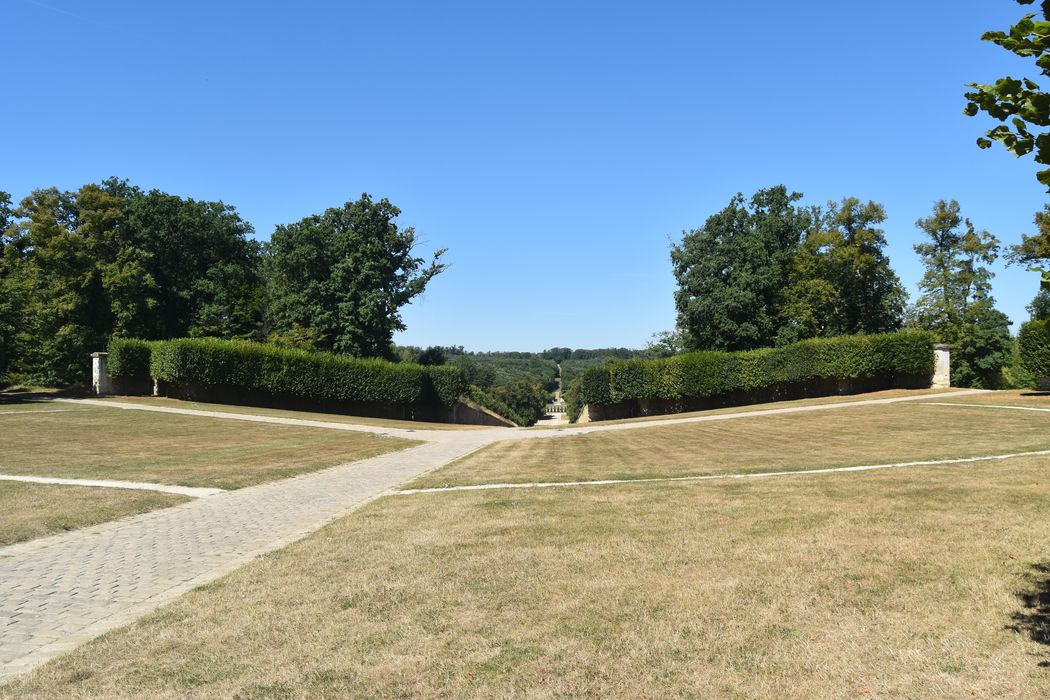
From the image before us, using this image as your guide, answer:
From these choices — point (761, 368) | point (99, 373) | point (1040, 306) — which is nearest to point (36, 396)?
point (99, 373)

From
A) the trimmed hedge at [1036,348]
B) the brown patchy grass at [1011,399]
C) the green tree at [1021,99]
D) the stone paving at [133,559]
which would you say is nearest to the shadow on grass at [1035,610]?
the green tree at [1021,99]

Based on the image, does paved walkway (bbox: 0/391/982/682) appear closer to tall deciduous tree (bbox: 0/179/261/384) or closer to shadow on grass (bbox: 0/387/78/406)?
shadow on grass (bbox: 0/387/78/406)

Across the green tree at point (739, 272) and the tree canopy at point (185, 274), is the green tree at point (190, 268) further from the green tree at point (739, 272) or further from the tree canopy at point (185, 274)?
the green tree at point (739, 272)

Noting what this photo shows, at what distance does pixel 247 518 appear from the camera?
967 centimetres

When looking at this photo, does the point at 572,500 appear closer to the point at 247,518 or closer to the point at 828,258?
the point at 247,518

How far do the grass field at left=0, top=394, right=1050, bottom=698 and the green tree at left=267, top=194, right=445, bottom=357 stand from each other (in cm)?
4107

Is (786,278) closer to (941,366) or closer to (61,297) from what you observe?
(941,366)

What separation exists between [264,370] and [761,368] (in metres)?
30.4

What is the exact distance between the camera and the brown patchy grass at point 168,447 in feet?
45.2

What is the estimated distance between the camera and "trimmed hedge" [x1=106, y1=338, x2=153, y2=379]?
118ft

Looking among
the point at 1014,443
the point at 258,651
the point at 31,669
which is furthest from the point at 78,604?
the point at 1014,443

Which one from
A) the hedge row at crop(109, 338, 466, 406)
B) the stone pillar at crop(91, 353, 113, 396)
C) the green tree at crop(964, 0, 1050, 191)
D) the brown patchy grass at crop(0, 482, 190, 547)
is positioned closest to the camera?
the green tree at crop(964, 0, 1050, 191)

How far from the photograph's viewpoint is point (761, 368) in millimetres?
40375

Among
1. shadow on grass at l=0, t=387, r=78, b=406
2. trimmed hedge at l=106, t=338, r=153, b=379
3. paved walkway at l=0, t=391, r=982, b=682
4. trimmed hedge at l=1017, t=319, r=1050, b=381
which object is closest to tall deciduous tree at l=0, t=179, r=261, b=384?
shadow on grass at l=0, t=387, r=78, b=406
